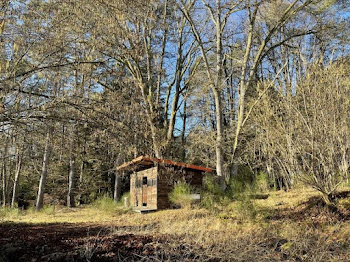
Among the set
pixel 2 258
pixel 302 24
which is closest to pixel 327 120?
pixel 2 258

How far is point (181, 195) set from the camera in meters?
12.7

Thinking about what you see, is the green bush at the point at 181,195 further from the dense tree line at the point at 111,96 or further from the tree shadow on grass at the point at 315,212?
the tree shadow on grass at the point at 315,212

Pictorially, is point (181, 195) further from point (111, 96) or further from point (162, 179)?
point (111, 96)

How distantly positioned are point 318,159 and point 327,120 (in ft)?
3.14

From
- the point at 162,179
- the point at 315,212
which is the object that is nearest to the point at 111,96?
the point at 315,212

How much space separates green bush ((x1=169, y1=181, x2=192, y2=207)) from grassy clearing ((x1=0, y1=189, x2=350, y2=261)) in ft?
6.35

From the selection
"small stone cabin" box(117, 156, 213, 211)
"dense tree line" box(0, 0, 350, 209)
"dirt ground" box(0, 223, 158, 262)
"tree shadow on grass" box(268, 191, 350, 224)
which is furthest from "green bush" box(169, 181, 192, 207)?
"dirt ground" box(0, 223, 158, 262)

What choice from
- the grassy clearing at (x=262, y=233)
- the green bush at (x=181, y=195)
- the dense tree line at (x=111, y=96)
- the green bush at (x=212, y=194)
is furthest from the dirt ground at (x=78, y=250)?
the green bush at (x=181, y=195)

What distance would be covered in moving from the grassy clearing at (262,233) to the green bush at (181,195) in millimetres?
1935

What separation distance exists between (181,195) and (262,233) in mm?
6307

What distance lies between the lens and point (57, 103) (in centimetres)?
539

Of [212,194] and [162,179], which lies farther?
[162,179]

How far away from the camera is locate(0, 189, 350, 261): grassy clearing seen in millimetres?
4562

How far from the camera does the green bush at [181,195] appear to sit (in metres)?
12.5
